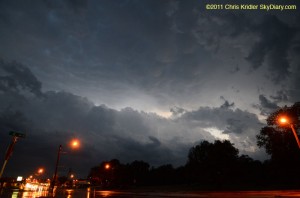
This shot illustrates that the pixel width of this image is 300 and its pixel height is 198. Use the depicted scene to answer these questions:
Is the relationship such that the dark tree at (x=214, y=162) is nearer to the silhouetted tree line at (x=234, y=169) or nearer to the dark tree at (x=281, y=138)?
the silhouetted tree line at (x=234, y=169)

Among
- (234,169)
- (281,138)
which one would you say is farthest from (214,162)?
→ (281,138)

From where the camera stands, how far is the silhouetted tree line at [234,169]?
179ft

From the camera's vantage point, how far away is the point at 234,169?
81.9 meters

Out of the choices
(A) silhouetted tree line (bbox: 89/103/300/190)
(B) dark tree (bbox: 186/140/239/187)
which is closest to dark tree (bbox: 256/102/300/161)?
(A) silhouetted tree line (bbox: 89/103/300/190)

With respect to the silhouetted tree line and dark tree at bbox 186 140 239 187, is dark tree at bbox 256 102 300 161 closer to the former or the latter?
the silhouetted tree line

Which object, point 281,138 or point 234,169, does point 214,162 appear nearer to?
point 234,169

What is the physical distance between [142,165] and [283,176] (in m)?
101

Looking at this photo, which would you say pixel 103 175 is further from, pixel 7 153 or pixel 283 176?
pixel 7 153

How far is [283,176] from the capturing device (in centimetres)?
6216

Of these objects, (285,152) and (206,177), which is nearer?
(285,152)

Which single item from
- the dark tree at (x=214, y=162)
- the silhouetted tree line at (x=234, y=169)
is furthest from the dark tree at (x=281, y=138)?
the dark tree at (x=214, y=162)

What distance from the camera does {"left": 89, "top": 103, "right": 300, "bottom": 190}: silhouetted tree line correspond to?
54.4m

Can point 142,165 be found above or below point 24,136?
above

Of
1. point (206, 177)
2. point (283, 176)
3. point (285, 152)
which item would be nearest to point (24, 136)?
point (285, 152)
